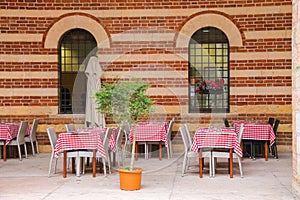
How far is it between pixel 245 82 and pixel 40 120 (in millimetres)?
4521

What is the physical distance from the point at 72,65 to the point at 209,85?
10.1 ft

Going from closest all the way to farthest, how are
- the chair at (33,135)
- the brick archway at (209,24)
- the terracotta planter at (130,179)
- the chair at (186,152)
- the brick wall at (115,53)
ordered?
1. the terracotta planter at (130,179)
2. the chair at (186,152)
3. the chair at (33,135)
4. the brick archway at (209,24)
5. the brick wall at (115,53)

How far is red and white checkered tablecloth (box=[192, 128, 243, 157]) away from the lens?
25.4ft

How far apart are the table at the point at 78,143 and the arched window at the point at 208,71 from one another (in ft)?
12.5

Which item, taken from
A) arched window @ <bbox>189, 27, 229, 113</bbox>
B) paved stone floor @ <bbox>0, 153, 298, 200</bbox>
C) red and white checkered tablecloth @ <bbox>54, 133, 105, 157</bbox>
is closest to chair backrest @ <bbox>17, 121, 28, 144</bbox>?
paved stone floor @ <bbox>0, 153, 298, 200</bbox>

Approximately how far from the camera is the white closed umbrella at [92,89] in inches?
426

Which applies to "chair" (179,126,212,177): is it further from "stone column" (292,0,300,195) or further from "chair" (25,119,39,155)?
"chair" (25,119,39,155)

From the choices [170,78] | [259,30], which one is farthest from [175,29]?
[259,30]

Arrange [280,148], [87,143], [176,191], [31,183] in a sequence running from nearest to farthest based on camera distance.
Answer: [176,191] → [31,183] → [87,143] → [280,148]

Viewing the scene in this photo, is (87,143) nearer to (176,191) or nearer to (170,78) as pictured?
(176,191)

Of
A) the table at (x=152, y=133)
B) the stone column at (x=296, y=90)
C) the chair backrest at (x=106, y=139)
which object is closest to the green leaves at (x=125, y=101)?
the chair backrest at (x=106, y=139)

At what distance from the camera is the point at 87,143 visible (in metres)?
7.91

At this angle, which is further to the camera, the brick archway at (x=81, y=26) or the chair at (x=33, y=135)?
the brick archway at (x=81, y=26)

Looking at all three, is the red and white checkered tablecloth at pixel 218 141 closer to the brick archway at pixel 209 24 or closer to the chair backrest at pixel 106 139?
the chair backrest at pixel 106 139
